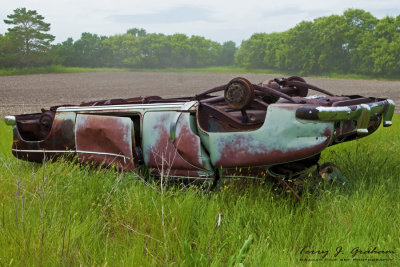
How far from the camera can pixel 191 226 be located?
241cm

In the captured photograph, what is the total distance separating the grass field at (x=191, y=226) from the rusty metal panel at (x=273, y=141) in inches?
10.4

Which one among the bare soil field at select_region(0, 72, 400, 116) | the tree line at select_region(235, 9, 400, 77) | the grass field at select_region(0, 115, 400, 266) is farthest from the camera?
the tree line at select_region(235, 9, 400, 77)

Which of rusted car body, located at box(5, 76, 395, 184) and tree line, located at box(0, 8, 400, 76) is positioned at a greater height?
tree line, located at box(0, 8, 400, 76)

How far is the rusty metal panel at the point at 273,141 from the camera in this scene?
2490 mm

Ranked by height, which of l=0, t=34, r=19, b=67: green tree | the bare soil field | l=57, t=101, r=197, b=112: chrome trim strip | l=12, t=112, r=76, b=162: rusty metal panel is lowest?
the bare soil field

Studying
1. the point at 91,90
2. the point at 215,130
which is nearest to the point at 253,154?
the point at 215,130

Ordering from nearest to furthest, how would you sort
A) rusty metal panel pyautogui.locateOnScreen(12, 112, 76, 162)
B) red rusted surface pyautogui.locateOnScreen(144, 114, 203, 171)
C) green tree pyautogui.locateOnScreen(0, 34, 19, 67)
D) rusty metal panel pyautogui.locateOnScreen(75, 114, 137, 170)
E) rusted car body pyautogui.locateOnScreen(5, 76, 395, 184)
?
rusted car body pyautogui.locateOnScreen(5, 76, 395, 184) < red rusted surface pyautogui.locateOnScreen(144, 114, 203, 171) < rusty metal panel pyautogui.locateOnScreen(75, 114, 137, 170) < rusty metal panel pyautogui.locateOnScreen(12, 112, 76, 162) < green tree pyautogui.locateOnScreen(0, 34, 19, 67)

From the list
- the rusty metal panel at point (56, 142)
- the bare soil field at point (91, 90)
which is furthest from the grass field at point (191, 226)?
the bare soil field at point (91, 90)

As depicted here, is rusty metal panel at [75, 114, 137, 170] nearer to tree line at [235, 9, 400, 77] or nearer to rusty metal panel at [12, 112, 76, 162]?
rusty metal panel at [12, 112, 76, 162]

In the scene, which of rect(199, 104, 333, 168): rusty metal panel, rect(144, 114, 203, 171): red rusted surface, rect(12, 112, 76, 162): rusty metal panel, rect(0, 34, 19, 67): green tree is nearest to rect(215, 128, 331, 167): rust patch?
rect(199, 104, 333, 168): rusty metal panel

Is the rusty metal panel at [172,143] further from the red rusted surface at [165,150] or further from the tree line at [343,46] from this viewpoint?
the tree line at [343,46]

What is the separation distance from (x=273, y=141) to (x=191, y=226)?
2.58ft

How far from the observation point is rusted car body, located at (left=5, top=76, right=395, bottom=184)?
2545mm

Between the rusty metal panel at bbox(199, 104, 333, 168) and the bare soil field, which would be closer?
the rusty metal panel at bbox(199, 104, 333, 168)
